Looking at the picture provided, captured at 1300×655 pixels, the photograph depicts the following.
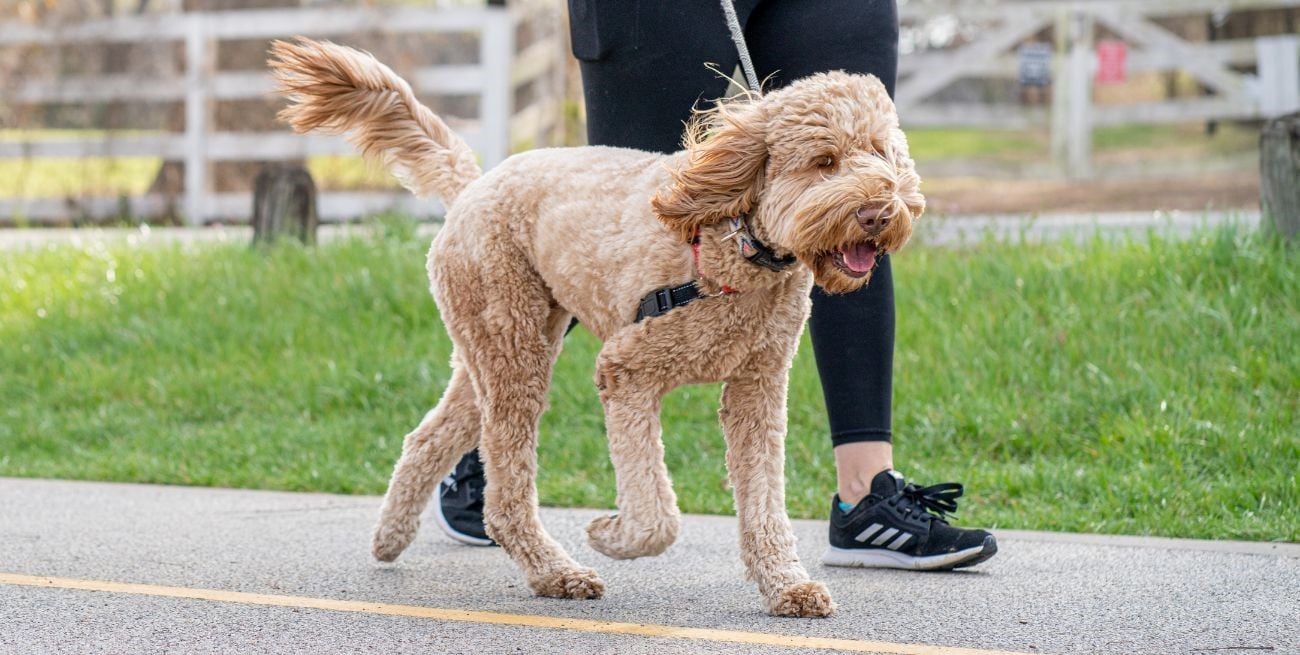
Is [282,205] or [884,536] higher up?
[282,205]

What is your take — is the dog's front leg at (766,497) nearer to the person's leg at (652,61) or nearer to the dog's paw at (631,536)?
the dog's paw at (631,536)

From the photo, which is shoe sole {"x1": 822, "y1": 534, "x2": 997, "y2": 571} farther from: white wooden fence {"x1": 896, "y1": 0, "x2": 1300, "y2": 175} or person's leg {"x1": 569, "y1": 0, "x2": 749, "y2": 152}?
white wooden fence {"x1": 896, "y1": 0, "x2": 1300, "y2": 175}

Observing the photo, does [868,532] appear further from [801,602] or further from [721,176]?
[721,176]

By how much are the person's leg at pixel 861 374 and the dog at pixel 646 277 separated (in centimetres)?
47

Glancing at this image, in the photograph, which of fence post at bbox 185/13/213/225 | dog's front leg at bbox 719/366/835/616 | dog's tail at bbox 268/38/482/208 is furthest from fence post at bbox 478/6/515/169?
dog's front leg at bbox 719/366/835/616

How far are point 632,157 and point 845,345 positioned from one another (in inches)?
32.5

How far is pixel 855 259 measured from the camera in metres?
3.08

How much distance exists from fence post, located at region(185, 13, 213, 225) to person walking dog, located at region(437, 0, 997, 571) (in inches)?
408

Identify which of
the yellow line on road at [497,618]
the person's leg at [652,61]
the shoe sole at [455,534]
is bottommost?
the shoe sole at [455,534]

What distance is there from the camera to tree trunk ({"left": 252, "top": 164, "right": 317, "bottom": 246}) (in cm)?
860

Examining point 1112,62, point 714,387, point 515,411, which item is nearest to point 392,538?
point 515,411

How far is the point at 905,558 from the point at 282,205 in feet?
18.5

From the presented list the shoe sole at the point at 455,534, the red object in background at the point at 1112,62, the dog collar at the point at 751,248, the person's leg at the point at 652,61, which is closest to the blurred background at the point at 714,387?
the shoe sole at the point at 455,534

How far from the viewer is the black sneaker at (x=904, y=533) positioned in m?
3.86
